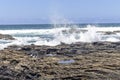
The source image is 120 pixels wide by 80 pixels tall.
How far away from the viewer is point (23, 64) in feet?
64.0

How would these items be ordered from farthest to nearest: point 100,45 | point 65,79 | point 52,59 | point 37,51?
point 100,45 → point 37,51 → point 52,59 → point 65,79

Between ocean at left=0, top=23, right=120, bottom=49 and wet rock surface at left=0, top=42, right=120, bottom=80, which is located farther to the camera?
ocean at left=0, top=23, right=120, bottom=49

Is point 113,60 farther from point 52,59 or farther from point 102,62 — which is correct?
point 52,59

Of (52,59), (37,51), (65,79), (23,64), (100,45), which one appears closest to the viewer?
(65,79)

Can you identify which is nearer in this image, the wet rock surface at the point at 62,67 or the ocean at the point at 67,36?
the wet rock surface at the point at 62,67

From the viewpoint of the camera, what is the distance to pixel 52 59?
2173 cm

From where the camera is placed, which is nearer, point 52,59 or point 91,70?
point 91,70

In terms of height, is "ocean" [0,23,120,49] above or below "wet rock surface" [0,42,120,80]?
below

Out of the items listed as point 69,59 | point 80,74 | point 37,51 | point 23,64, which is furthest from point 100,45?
point 80,74

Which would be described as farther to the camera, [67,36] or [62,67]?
[67,36]

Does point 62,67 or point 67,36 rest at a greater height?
point 62,67

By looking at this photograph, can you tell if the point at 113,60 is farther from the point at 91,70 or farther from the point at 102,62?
the point at 91,70

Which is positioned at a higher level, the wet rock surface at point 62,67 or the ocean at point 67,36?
the wet rock surface at point 62,67

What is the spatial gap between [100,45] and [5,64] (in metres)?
11.5
